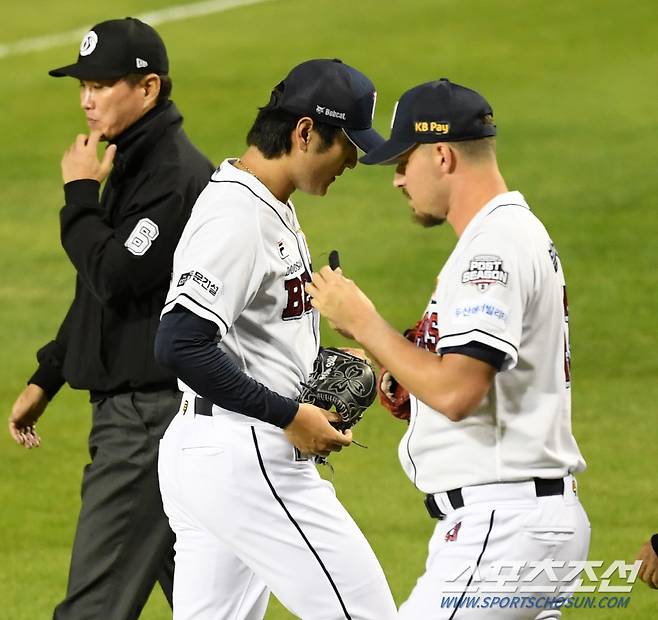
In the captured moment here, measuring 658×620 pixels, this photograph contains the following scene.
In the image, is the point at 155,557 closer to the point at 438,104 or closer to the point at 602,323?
the point at 438,104

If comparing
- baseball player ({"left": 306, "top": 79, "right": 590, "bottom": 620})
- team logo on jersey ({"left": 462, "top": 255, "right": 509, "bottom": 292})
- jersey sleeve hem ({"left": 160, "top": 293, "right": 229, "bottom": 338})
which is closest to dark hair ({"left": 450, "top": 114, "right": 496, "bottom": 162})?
baseball player ({"left": 306, "top": 79, "right": 590, "bottom": 620})

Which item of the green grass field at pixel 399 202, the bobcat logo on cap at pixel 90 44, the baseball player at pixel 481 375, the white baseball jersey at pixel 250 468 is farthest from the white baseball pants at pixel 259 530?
the green grass field at pixel 399 202

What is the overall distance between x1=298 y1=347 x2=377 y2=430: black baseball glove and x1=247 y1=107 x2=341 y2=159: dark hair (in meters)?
0.75

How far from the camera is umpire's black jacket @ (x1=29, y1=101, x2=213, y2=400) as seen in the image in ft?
18.4

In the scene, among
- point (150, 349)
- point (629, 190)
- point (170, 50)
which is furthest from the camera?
point (170, 50)

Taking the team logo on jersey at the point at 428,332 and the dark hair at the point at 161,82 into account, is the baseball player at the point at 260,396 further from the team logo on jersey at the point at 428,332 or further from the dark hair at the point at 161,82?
the dark hair at the point at 161,82

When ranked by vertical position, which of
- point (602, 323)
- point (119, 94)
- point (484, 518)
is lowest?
point (602, 323)

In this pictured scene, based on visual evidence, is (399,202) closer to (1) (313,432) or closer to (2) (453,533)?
(1) (313,432)

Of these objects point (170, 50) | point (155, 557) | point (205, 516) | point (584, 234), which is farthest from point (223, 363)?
point (170, 50)

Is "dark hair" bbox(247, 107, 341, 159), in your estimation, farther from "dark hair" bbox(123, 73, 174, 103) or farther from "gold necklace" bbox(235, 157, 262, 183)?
"dark hair" bbox(123, 73, 174, 103)

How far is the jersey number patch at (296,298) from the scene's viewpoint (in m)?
4.99

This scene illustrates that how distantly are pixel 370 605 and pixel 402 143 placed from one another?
5.10ft

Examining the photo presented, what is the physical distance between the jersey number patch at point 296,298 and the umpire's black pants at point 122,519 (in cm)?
97

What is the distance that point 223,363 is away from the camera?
472 centimetres
